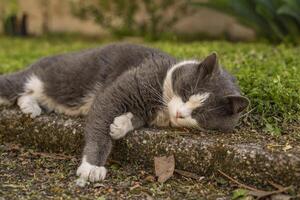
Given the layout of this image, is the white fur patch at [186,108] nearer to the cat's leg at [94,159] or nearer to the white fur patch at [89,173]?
the cat's leg at [94,159]

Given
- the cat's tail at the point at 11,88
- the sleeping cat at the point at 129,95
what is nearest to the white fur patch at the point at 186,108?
the sleeping cat at the point at 129,95

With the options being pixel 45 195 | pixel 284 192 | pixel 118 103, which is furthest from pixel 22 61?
pixel 284 192

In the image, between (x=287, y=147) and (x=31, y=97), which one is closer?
(x=287, y=147)

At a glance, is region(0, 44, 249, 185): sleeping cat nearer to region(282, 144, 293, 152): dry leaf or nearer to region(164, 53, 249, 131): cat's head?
region(164, 53, 249, 131): cat's head

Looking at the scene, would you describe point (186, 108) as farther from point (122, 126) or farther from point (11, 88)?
point (11, 88)

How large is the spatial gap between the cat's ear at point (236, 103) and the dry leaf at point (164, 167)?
49cm

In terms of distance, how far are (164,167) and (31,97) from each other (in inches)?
56.2

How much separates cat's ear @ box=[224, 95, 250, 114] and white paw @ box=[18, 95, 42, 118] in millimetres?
1521

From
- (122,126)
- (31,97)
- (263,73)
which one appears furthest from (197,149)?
(31,97)

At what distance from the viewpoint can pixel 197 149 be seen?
3203mm

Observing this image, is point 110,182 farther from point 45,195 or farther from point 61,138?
point 61,138

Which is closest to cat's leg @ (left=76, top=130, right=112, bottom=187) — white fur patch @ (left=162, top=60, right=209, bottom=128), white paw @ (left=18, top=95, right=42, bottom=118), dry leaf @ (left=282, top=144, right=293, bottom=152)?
white fur patch @ (left=162, top=60, right=209, bottom=128)

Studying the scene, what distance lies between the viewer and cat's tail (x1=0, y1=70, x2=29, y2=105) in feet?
13.8

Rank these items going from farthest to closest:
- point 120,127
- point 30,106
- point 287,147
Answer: point 30,106, point 120,127, point 287,147
